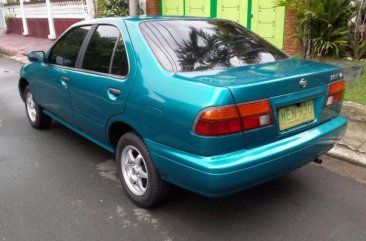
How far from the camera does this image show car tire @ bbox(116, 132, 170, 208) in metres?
2.97

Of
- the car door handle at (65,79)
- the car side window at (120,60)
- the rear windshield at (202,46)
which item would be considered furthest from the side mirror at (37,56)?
the rear windshield at (202,46)

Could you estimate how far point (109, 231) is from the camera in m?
2.91

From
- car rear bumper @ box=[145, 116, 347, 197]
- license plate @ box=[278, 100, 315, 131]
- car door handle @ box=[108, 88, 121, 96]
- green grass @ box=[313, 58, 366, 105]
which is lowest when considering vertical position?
green grass @ box=[313, 58, 366, 105]

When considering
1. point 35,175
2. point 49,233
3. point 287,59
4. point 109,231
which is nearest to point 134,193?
point 109,231

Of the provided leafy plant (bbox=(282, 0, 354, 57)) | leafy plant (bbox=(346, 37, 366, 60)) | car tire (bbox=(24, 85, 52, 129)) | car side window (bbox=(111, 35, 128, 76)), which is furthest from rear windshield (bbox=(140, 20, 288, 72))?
leafy plant (bbox=(346, 37, 366, 60))

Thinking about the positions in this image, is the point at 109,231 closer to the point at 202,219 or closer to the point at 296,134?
the point at 202,219

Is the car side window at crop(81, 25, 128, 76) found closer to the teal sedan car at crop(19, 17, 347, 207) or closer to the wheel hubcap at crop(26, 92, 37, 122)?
the teal sedan car at crop(19, 17, 347, 207)

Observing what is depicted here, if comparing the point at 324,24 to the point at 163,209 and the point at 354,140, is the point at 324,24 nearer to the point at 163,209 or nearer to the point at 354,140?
the point at 354,140

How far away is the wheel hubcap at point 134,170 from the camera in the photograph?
321 cm

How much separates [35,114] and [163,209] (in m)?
2.94

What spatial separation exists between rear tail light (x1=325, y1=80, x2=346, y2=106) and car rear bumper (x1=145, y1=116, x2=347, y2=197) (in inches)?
13.3

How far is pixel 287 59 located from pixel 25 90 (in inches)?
151

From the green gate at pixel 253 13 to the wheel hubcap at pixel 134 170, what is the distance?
5.18m

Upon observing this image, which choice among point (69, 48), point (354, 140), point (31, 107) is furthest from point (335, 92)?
point (31, 107)
